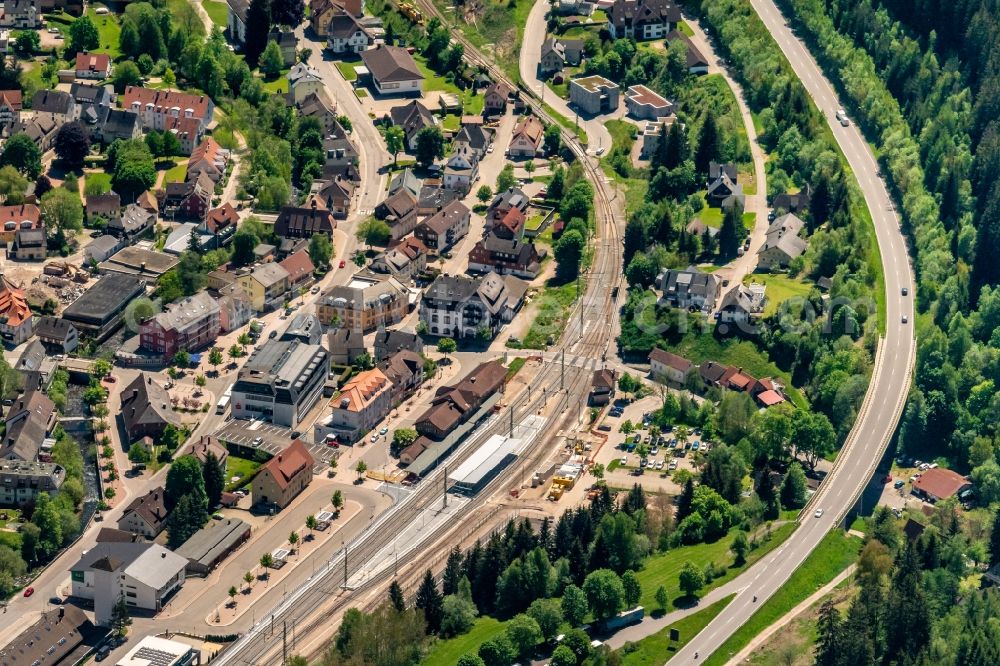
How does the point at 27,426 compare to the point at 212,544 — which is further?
the point at 27,426

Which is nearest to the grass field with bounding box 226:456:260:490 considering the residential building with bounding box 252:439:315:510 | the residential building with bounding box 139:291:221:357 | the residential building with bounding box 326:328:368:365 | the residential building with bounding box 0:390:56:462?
the residential building with bounding box 252:439:315:510

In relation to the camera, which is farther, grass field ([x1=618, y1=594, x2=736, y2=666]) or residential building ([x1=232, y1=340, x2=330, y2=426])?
residential building ([x1=232, y1=340, x2=330, y2=426])

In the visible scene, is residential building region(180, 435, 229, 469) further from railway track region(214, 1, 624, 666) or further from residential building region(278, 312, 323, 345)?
residential building region(278, 312, 323, 345)

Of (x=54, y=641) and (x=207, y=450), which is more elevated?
(x=207, y=450)

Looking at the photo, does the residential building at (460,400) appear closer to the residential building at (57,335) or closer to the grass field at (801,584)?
the residential building at (57,335)

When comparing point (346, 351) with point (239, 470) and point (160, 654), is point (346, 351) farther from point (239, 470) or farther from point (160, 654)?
point (160, 654)

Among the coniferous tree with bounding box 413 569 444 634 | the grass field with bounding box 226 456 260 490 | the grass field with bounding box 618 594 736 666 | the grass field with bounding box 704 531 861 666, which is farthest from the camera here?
the grass field with bounding box 226 456 260 490

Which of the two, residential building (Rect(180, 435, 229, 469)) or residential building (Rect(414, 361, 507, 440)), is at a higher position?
residential building (Rect(414, 361, 507, 440))

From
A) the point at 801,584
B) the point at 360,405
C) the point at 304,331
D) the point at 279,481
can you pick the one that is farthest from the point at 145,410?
the point at 801,584
